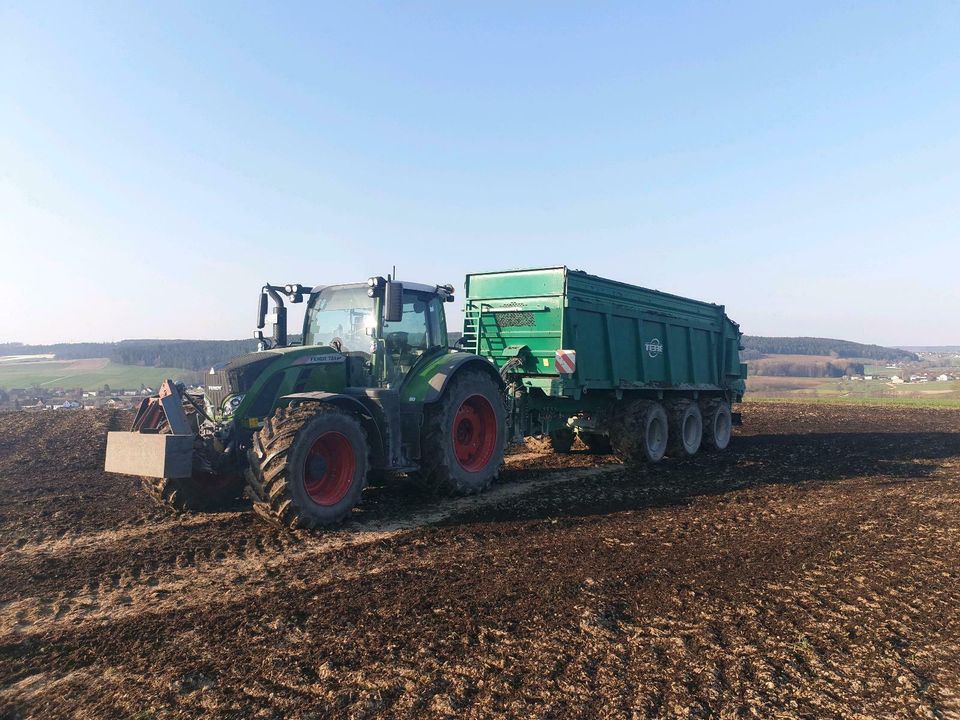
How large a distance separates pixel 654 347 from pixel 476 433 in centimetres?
466

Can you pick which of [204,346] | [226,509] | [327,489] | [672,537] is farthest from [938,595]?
[204,346]

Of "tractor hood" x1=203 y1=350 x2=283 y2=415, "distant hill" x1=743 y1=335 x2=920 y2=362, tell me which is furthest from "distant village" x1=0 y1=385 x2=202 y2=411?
"distant hill" x1=743 y1=335 x2=920 y2=362

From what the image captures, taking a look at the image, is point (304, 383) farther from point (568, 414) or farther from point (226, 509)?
point (568, 414)

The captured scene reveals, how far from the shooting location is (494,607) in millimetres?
4629

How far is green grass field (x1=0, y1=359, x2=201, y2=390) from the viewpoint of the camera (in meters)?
34.0

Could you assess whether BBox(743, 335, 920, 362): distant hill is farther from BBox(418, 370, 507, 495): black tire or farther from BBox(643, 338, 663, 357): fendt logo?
BBox(418, 370, 507, 495): black tire

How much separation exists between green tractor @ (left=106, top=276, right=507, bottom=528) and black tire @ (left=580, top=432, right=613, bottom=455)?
12.9 ft

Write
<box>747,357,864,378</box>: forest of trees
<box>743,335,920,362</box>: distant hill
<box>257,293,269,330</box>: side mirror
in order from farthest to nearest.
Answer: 1. <box>743,335,920,362</box>: distant hill
2. <box>747,357,864,378</box>: forest of trees
3. <box>257,293,269,330</box>: side mirror

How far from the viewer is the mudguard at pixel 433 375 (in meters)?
7.78

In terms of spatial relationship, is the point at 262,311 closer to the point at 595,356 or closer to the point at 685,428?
the point at 595,356

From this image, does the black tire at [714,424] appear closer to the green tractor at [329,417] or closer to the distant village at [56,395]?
the green tractor at [329,417]

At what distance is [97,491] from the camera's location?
8.75 metres

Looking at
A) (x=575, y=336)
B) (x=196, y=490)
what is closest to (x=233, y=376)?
(x=196, y=490)

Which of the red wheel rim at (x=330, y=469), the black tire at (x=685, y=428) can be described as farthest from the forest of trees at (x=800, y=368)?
the red wheel rim at (x=330, y=469)
